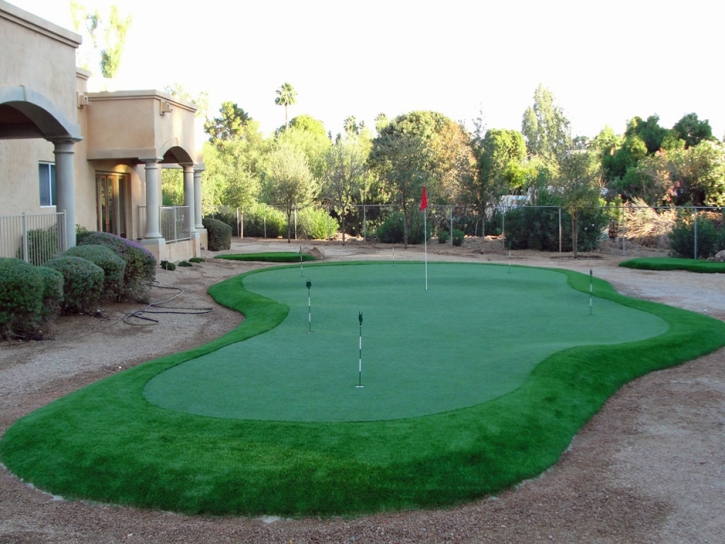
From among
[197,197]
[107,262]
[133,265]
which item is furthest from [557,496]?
[197,197]

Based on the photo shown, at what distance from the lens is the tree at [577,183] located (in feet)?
97.8

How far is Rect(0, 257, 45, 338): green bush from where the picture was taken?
11594 millimetres

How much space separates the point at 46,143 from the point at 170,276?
514 cm

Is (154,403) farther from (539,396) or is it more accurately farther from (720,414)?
(720,414)

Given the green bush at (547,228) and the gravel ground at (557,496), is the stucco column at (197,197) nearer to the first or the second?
the green bush at (547,228)

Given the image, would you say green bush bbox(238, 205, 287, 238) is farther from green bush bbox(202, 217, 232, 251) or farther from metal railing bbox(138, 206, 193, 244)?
Answer: metal railing bbox(138, 206, 193, 244)

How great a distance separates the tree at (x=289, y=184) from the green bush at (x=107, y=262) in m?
23.3

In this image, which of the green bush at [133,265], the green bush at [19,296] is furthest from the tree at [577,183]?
the green bush at [19,296]

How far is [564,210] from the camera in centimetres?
3206

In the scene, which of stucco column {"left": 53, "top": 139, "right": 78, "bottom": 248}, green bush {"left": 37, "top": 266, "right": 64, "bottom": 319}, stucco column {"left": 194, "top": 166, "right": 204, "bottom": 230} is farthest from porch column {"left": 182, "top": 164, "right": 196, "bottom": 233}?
green bush {"left": 37, "top": 266, "right": 64, "bottom": 319}

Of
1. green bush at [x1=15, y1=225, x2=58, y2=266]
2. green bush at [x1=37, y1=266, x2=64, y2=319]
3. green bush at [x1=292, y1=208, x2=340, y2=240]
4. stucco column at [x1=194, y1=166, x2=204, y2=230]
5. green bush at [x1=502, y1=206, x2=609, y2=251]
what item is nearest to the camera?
green bush at [x1=37, y1=266, x2=64, y2=319]

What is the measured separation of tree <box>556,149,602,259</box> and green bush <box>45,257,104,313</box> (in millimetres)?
20949

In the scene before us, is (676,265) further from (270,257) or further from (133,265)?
(133,265)

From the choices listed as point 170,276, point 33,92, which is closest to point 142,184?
point 170,276
